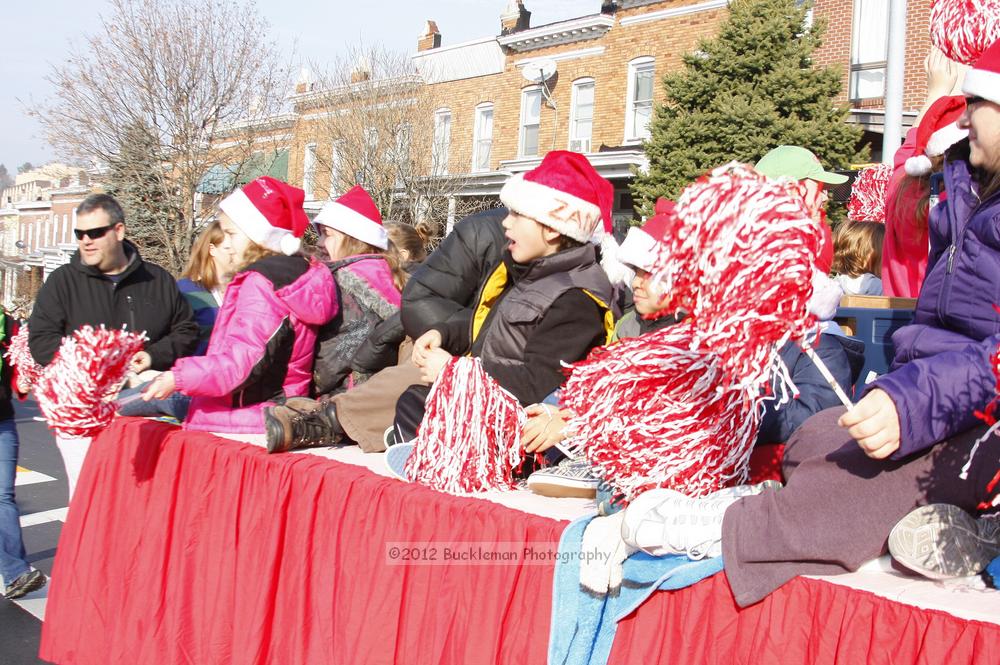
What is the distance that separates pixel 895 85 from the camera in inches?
355

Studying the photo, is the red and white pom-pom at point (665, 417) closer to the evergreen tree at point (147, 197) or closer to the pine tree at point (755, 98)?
the pine tree at point (755, 98)

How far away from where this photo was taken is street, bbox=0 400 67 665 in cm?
485

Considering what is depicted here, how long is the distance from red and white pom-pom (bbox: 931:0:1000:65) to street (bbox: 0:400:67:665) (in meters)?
4.80

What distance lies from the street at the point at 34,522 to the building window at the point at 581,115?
13.6m

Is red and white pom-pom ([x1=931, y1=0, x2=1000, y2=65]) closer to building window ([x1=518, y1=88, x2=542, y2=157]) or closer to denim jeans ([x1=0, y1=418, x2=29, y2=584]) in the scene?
denim jeans ([x1=0, y1=418, x2=29, y2=584])

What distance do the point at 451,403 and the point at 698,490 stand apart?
2.92 ft

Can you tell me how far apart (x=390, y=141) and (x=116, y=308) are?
18.9m

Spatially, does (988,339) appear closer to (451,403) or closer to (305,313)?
(451,403)

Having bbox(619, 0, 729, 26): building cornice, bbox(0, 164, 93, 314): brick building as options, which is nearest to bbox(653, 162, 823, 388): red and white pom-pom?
bbox(619, 0, 729, 26): building cornice

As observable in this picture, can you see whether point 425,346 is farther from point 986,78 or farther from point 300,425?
point 986,78

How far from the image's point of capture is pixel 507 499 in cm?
276

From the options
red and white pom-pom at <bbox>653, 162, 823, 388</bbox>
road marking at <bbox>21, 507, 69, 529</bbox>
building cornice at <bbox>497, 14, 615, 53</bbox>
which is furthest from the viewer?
building cornice at <bbox>497, 14, 615, 53</bbox>

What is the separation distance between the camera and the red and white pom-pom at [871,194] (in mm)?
4871

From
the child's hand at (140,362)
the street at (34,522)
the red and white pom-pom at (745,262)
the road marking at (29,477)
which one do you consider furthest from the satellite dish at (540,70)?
the red and white pom-pom at (745,262)
